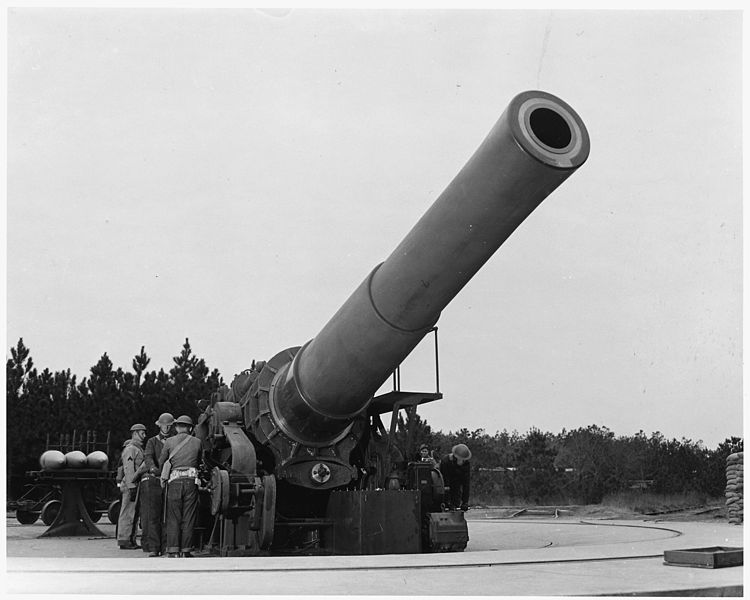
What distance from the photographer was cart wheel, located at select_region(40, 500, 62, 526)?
1733 cm

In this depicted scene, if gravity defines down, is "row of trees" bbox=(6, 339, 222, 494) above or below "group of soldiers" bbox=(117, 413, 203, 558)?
above

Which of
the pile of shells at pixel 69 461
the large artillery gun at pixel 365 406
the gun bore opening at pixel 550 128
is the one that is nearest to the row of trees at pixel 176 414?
the pile of shells at pixel 69 461

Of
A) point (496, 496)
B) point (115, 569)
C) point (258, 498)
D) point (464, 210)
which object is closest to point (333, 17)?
point (464, 210)

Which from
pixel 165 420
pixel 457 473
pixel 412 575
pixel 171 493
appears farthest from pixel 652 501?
pixel 412 575

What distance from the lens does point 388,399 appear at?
11.1m

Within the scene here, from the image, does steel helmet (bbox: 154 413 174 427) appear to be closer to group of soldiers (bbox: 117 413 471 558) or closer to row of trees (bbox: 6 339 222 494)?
group of soldiers (bbox: 117 413 471 558)

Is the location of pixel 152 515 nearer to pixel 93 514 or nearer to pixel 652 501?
pixel 93 514

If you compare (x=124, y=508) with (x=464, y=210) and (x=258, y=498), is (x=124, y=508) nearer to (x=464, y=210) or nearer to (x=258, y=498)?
(x=258, y=498)

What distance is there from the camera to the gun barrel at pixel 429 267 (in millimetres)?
7139

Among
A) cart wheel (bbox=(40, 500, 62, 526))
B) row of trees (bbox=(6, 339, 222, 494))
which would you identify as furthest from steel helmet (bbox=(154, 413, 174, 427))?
row of trees (bbox=(6, 339, 222, 494))

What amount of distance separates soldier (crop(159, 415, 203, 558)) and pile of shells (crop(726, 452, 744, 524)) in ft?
26.7

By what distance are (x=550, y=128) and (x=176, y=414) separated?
22140 mm

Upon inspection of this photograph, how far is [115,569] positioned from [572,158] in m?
4.63

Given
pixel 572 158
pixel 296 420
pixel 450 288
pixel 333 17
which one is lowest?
pixel 296 420
